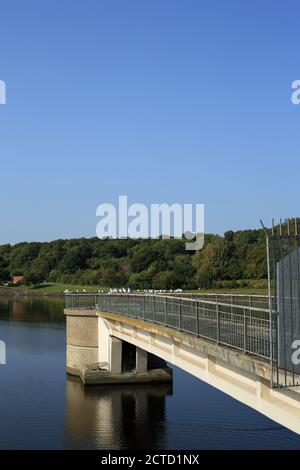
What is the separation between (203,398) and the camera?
2802cm

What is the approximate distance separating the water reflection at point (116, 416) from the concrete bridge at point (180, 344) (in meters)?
1.28

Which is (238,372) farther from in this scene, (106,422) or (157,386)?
(157,386)

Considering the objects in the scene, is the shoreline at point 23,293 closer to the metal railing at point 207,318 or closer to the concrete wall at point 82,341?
the concrete wall at point 82,341

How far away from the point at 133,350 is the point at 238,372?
19.8 m

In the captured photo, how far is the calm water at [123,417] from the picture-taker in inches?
864

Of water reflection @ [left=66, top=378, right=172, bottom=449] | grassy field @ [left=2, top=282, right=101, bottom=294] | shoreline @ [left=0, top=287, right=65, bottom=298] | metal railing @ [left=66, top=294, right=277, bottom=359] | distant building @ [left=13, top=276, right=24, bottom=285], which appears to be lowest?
water reflection @ [left=66, top=378, right=172, bottom=449]

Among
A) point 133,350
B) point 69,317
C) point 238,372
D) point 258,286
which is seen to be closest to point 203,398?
point 133,350

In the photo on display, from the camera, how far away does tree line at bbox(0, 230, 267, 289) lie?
280 feet

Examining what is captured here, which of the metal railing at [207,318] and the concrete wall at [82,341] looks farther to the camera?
the concrete wall at [82,341]

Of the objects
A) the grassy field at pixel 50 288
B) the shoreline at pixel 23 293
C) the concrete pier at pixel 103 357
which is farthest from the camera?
the grassy field at pixel 50 288

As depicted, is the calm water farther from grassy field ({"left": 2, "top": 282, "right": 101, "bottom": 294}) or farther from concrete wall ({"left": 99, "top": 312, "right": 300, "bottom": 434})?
grassy field ({"left": 2, "top": 282, "right": 101, "bottom": 294})

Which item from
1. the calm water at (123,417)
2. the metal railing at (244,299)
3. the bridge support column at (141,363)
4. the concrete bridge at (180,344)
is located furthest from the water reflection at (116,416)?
the metal railing at (244,299)

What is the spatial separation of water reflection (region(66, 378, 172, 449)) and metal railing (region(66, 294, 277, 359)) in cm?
416

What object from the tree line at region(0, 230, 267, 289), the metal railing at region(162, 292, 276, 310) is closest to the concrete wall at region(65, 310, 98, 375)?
the metal railing at region(162, 292, 276, 310)
